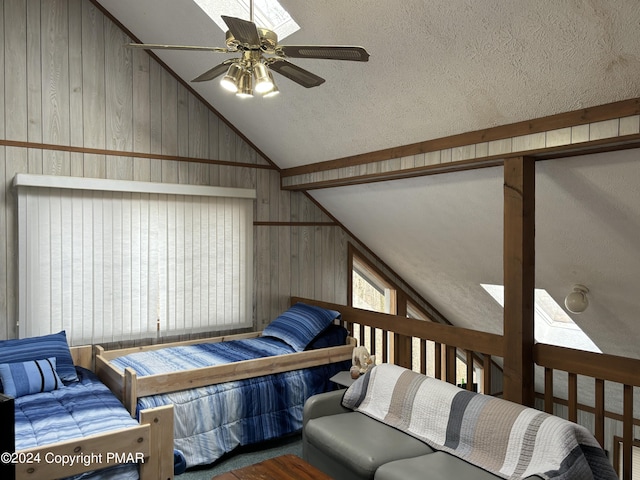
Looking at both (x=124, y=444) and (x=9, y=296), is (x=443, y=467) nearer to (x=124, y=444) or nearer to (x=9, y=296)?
(x=124, y=444)

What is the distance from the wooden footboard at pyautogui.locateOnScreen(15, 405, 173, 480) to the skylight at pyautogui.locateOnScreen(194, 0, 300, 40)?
2532 mm

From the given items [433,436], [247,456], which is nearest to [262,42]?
[433,436]

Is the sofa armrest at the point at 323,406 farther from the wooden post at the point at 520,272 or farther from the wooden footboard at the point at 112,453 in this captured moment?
the wooden post at the point at 520,272

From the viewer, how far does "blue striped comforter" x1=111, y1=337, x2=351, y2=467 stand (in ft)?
11.0

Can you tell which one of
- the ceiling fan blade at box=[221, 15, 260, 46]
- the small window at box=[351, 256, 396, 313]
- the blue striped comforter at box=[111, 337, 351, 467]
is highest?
the ceiling fan blade at box=[221, 15, 260, 46]

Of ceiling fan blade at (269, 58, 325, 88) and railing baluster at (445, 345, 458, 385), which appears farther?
railing baluster at (445, 345, 458, 385)

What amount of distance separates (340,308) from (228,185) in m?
1.64

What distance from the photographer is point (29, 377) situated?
10.6 feet

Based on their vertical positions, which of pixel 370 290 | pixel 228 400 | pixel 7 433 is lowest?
pixel 228 400

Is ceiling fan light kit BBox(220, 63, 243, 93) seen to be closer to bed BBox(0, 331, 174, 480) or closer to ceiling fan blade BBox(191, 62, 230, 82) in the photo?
ceiling fan blade BBox(191, 62, 230, 82)

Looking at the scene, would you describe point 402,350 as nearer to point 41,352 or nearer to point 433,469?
point 433,469

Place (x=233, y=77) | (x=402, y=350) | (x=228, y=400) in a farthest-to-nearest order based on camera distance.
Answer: (x=402, y=350)
(x=228, y=400)
(x=233, y=77)

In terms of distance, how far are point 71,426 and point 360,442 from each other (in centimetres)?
160

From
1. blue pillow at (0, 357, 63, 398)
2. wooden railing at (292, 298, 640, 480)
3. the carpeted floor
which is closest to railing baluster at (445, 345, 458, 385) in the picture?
wooden railing at (292, 298, 640, 480)
